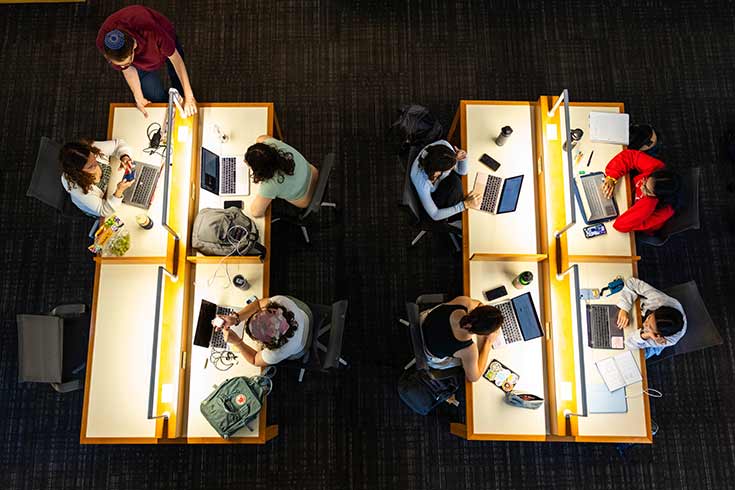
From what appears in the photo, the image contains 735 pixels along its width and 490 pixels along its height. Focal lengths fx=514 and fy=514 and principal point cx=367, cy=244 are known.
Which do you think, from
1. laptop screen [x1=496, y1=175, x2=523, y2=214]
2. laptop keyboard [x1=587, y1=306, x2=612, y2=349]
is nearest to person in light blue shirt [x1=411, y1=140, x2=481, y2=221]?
laptop screen [x1=496, y1=175, x2=523, y2=214]

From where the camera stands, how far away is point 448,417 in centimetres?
388

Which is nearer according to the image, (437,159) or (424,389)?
(437,159)

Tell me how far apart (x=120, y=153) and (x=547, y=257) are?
2.86m

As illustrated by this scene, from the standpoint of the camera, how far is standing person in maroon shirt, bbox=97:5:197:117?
3004 millimetres

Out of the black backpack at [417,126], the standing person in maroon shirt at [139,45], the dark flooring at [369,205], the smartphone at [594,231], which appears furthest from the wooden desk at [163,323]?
the smartphone at [594,231]

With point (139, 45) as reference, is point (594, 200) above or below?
below

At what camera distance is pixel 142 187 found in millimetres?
3383

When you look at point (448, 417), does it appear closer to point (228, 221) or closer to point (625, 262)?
point (625, 262)

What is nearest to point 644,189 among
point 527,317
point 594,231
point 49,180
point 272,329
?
point 594,231

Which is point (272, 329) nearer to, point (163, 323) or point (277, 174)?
point (163, 323)

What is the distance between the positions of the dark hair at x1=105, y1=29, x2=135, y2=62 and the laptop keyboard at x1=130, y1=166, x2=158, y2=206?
2.32ft

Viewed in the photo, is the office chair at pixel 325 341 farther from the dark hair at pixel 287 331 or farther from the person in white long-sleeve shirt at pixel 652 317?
the person in white long-sleeve shirt at pixel 652 317

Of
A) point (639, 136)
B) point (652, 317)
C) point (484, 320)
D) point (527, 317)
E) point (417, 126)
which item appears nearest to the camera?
point (484, 320)

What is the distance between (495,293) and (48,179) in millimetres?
3020
